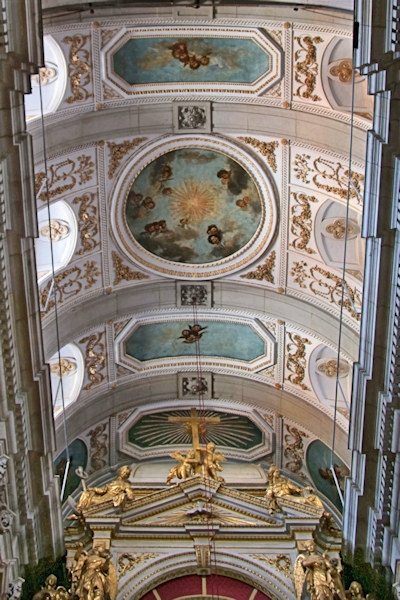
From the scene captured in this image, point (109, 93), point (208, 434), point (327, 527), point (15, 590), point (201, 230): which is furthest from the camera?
point (208, 434)

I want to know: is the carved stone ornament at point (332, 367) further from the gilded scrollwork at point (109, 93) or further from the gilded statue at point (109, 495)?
the gilded scrollwork at point (109, 93)

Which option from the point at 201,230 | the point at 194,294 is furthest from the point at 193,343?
the point at 201,230

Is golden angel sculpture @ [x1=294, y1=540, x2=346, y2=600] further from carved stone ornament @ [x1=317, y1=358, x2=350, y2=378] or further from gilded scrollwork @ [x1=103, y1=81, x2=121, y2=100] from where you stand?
gilded scrollwork @ [x1=103, y1=81, x2=121, y2=100]

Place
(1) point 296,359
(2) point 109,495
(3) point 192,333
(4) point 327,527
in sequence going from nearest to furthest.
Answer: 1. (4) point 327,527
2. (2) point 109,495
3. (1) point 296,359
4. (3) point 192,333

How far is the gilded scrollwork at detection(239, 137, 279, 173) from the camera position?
58.6 feet

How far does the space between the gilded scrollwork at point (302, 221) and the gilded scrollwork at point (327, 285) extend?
0.41 metres

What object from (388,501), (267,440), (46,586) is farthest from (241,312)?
(46,586)

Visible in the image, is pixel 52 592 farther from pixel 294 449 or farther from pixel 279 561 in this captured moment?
pixel 294 449

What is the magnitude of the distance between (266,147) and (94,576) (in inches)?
347

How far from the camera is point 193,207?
1898cm

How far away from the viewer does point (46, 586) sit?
13.5 metres

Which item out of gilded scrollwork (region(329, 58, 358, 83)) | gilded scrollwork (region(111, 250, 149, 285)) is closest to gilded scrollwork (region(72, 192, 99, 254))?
gilded scrollwork (region(111, 250, 149, 285))

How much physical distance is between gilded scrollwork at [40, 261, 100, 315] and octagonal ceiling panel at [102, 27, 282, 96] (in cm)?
373

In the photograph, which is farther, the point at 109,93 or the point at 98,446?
the point at 98,446
